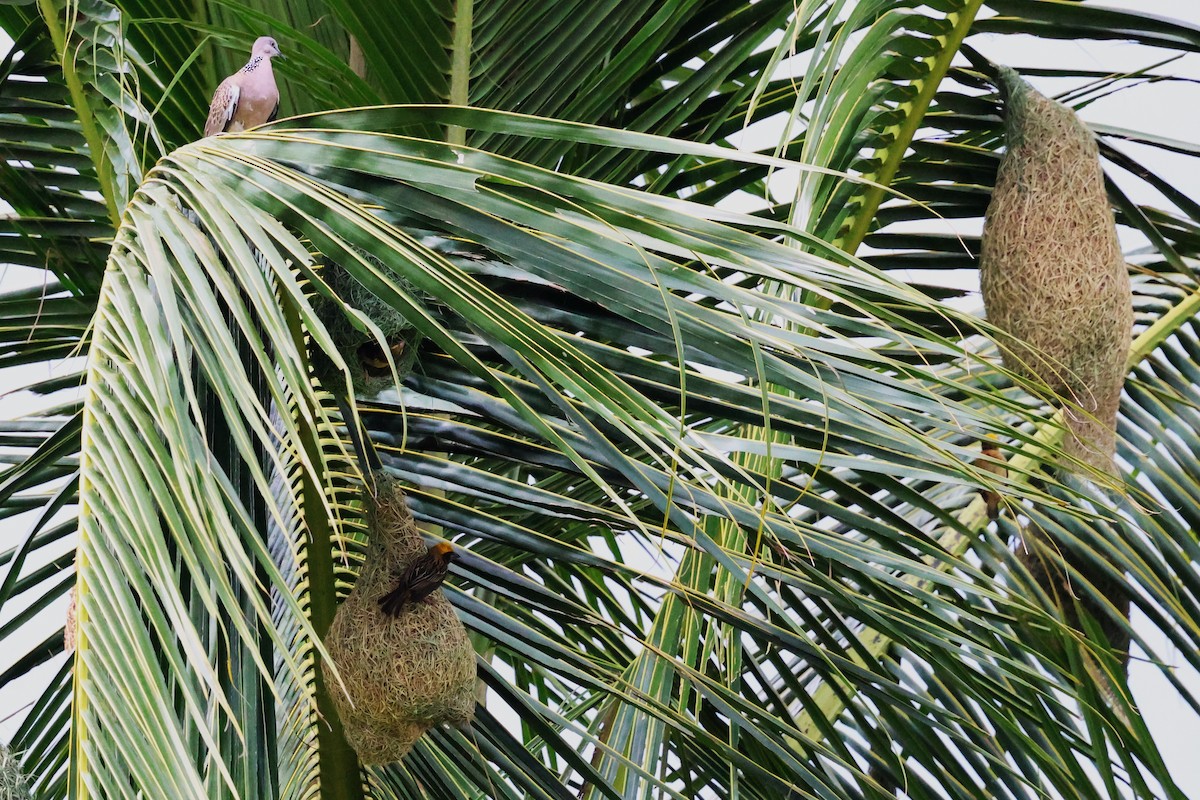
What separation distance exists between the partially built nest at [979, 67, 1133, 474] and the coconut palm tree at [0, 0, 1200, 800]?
0.07 m

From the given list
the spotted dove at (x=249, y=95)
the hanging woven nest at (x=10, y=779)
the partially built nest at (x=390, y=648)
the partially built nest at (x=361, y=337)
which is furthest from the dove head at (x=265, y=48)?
the hanging woven nest at (x=10, y=779)

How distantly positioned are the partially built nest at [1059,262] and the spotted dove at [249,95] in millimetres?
710

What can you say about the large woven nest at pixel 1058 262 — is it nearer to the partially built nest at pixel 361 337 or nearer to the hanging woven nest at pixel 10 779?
the partially built nest at pixel 361 337

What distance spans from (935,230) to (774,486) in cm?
68

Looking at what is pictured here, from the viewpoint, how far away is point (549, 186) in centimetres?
61

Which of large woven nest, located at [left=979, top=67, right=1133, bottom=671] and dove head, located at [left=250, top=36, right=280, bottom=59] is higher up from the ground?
A: dove head, located at [left=250, top=36, right=280, bottom=59]

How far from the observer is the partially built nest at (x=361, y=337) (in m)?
0.94

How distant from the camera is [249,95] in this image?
1147 millimetres

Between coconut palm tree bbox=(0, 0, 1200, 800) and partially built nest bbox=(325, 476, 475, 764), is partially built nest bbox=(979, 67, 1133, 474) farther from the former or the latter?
partially built nest bbox=(325, 476, 475, 764)

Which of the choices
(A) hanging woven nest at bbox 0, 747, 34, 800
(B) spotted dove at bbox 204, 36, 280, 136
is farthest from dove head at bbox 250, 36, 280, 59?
(A) hanging woven nest at bbox 0, 747, 34, 800

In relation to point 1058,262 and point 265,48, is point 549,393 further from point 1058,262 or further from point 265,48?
point 1058,262

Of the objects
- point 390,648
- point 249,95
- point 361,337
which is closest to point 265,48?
point 249,95

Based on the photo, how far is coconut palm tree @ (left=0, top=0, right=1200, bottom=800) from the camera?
0.61 meters

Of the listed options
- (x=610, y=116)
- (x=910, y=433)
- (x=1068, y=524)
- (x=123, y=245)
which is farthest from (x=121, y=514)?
(x=1068, y=524)
